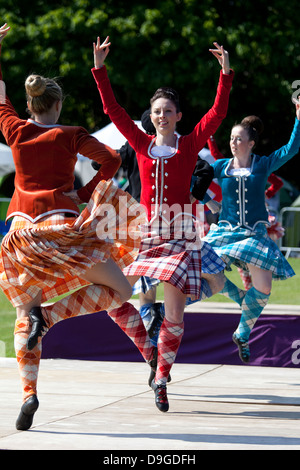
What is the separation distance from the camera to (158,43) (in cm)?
2256

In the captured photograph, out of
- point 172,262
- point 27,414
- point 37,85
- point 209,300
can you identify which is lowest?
point 209,300

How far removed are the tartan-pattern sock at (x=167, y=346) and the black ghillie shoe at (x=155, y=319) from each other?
104 cm

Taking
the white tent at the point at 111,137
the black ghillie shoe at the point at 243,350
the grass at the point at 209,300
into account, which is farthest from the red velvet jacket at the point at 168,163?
the white tent at the point at 111,137

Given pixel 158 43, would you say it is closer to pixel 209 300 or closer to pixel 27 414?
pixel 209 300

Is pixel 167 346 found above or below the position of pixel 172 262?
below

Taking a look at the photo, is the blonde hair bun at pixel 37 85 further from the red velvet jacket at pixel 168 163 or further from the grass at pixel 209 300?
the grass at pixel 209 300

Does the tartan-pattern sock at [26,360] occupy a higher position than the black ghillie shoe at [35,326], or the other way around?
the black ghillie shoe at [35,326]

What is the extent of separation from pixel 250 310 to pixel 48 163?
2.44m

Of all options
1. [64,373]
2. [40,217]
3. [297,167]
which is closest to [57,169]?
[40,217]

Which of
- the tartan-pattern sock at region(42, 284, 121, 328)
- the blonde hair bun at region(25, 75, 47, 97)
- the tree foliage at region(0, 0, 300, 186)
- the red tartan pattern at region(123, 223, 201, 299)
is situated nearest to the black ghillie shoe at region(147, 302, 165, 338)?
the red tartan pattern at region(123, 223, 201, 299)

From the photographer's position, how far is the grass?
789 centimetres

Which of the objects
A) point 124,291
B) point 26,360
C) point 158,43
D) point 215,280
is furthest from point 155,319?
point 158,43

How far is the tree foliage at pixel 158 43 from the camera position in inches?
877
